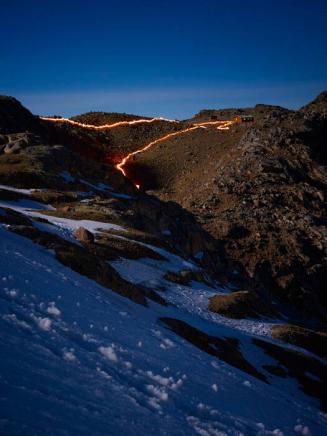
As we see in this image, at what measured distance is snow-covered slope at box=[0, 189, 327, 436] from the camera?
5.16 meters

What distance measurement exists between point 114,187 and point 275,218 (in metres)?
18.7

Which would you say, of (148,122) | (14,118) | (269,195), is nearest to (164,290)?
(269,195)

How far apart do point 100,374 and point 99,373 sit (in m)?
0.03

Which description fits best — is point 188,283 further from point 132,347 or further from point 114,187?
point 114,187

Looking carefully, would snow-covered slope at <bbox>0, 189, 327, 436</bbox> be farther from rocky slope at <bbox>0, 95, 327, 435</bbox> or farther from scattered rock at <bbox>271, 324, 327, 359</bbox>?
scattered rock at <bbox>271, 324, 327, 359</bbox>

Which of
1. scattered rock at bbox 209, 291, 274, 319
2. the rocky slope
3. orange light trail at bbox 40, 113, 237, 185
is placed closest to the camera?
the rocky slope

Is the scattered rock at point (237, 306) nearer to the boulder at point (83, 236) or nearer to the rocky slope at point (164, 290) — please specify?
the rocky slope at point (164, 290)

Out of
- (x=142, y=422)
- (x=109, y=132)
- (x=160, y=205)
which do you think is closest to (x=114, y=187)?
(x=160, y=205)

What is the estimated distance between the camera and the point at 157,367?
832 cm

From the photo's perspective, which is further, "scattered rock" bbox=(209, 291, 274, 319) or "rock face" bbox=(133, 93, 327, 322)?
"rock face" bbox=(133, 93, 327, 322)

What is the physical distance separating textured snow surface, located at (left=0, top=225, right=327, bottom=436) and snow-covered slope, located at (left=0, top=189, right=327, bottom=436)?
0.07ft

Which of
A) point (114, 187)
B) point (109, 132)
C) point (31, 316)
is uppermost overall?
point (109, 132)

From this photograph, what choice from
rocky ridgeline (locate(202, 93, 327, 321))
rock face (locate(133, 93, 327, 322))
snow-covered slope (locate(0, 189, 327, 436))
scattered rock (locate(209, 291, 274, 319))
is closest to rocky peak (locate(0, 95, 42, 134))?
rock face (locate(133, 93, 327, 322))

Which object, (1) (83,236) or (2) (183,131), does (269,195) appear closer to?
(1) (83,236)
